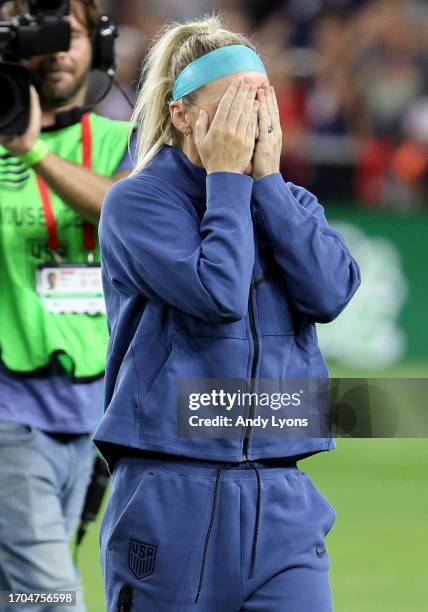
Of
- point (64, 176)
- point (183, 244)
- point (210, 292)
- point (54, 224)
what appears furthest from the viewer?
point (54, 224)

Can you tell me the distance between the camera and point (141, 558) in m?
2.86

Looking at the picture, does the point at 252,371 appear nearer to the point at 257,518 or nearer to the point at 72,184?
the point at 257,518

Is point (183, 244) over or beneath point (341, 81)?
over

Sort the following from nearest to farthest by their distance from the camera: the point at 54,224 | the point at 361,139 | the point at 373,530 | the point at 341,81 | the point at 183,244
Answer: the point at 183,244 → the point at 54,224 → the point at 373,530 → the point at 361,139 → the point at 341,81

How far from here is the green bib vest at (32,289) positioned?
4.23 meters

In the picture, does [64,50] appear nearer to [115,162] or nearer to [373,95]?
[115,162]

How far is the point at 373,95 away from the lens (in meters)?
13.8

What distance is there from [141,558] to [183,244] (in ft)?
2.13

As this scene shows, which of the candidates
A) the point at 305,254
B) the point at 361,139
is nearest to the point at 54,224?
the point at 305,254

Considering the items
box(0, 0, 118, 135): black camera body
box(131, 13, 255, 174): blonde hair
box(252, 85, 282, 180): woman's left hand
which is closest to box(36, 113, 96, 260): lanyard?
box(0, 0, 118, 135): black camera body

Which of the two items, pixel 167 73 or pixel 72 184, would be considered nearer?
pixel 167 73

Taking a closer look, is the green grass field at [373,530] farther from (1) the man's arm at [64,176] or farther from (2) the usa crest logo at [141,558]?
(2) the usa crest logo at [141,558]

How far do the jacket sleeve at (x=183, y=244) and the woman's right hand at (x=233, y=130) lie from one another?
28 mm

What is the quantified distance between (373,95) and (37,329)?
10035 mm
